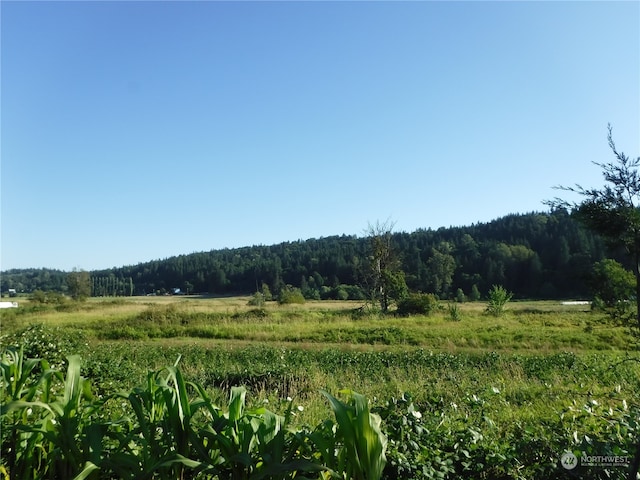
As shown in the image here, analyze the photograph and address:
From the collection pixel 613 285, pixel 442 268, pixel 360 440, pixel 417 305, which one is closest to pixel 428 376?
pixel 613 285

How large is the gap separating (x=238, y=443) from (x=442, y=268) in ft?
281

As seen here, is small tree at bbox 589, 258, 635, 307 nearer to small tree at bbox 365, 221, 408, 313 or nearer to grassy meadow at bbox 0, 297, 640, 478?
grassy meadow at bbox 0, 297, 640, 478

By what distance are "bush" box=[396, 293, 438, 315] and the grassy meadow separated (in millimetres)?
3279

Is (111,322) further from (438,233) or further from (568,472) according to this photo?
(438,233)

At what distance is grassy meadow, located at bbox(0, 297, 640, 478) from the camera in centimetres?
294

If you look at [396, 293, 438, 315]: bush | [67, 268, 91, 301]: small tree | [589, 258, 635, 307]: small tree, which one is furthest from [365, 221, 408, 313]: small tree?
[67, 268, 91, 301]: small tree

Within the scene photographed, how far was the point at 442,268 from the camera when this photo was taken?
→ 84.4 m

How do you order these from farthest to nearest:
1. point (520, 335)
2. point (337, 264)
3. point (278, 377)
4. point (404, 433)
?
point (337, 264) < point (520, 335) < point (278, 377) < point (404, 433)

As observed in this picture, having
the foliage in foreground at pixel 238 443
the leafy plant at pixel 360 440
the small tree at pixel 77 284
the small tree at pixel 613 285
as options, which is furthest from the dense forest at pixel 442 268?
the leafy plant at pixel 360 440

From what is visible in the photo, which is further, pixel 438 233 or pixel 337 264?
pixel 438 233

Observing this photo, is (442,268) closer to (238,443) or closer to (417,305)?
(417,305)

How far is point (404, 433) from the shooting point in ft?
9.70

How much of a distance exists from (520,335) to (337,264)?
8787 cm

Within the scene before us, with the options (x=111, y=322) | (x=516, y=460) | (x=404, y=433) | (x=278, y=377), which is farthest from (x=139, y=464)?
(x=111, y=322)
